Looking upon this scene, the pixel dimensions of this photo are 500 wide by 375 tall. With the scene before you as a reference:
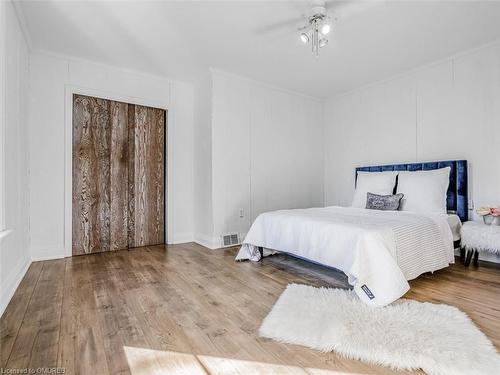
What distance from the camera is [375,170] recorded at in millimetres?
4438

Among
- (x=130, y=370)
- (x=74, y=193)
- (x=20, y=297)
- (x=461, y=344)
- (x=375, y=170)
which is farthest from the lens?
(x=375, y=170)

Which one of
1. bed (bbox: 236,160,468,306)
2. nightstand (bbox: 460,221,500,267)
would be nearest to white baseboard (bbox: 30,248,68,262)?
bed (bbox: 236,160,468,306)

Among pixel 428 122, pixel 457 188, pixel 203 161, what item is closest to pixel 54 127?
pixel 203 161

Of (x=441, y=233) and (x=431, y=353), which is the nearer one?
(x=431, y=353)

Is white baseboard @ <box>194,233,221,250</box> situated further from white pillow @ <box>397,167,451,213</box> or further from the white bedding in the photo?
white pillow @ <box>397,167,451,213</box>

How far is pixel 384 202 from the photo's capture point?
11.8ft

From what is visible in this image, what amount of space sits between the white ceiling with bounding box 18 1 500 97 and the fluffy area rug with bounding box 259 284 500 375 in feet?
8.45

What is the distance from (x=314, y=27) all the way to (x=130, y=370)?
9.78 feet

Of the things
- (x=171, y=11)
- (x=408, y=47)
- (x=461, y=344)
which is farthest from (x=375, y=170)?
(x=171, y=11)

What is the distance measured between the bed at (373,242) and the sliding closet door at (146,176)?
66.0 inches

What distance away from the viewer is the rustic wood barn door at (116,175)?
3.69 metres

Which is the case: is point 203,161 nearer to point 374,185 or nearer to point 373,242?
point 374,185

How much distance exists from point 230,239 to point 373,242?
7.78 feet

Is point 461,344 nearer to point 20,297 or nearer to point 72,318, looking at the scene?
point 72,318
